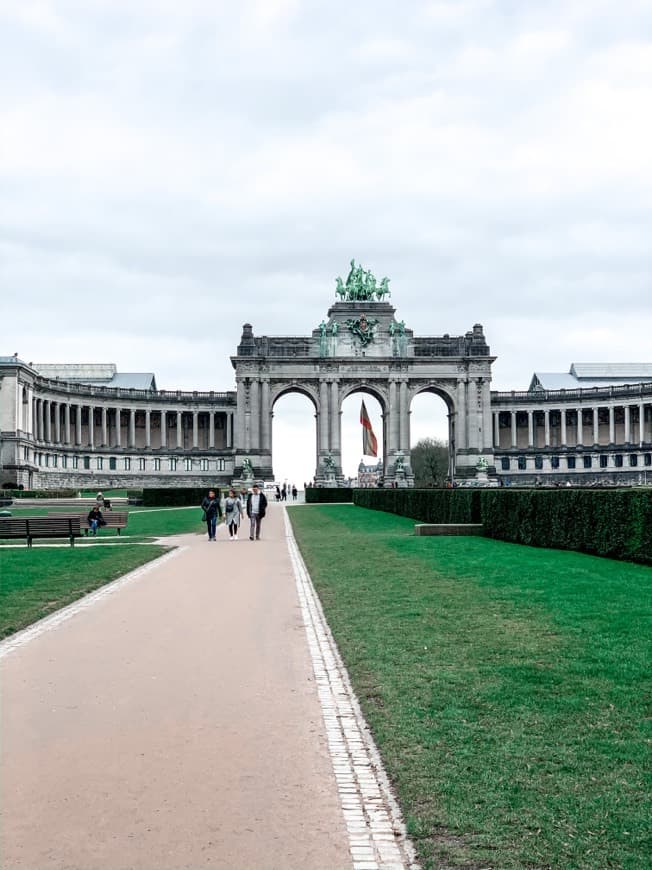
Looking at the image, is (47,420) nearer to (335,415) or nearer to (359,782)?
(335,415)

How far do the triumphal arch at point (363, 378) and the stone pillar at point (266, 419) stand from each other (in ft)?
0.47

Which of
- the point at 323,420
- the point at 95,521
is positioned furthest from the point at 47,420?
the point at 95,521

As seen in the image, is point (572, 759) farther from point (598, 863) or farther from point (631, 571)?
point (631, 571)

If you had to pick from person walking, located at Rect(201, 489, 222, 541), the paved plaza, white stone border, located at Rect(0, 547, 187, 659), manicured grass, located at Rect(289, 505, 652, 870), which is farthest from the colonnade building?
the paved plaza

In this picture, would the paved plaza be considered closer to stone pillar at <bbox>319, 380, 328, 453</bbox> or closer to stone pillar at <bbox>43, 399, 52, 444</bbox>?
stone pillar at <bbox>43, 399, 52, 444</bbox>

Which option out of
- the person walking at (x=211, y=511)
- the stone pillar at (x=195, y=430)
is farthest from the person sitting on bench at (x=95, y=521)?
the stone pillar at (x=195, y=430)

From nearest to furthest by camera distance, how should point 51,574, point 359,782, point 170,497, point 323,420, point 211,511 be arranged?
point 359,782, point 51,574, point 211,511, point 170,497, point 323,420

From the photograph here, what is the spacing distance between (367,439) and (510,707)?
10744 cm

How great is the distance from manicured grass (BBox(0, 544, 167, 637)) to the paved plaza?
35.1 inches

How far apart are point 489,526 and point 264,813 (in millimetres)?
29562

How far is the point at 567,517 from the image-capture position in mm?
28594

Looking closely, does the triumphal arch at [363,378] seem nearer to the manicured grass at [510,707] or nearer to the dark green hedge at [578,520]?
the dark green hedge at [578,520]

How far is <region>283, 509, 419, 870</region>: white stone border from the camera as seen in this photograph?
20.5ft

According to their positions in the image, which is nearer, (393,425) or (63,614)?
(63,614)
